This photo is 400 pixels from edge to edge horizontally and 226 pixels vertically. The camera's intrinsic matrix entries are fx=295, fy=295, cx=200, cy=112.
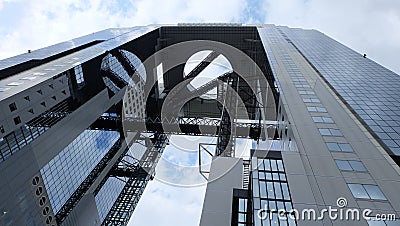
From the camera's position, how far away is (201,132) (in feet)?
188

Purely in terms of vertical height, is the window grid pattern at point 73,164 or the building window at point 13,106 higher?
the building window at point 13,106

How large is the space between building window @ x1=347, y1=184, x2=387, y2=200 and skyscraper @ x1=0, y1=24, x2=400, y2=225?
0.09m

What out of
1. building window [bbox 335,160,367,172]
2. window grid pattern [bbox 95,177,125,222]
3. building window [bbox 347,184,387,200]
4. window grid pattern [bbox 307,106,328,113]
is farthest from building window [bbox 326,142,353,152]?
window grid pattern [bbox 95,177,125,222]

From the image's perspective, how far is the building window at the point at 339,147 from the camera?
74.8ft

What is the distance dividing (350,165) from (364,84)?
72.2ft

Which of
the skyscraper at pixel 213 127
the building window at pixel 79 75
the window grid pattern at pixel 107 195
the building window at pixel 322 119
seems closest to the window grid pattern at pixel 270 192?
the skyscraper at pixel 213 127

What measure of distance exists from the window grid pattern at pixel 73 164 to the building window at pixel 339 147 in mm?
33313

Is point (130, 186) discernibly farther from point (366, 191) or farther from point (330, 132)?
point (366, 191)

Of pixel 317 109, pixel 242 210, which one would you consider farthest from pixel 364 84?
pixel 242 210

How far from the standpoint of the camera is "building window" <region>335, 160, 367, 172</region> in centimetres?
2052

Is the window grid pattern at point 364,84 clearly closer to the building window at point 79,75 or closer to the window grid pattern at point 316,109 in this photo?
the window grid pattern at point 316,109

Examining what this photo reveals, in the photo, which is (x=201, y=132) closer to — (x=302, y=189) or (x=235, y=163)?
(x=235, y=163)

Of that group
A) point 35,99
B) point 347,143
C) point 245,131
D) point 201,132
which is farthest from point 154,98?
point 347,143

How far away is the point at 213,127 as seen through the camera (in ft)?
187
